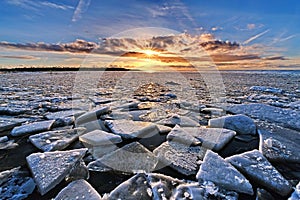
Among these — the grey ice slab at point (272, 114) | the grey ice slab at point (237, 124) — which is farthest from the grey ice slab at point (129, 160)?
the grey ice slab at point (272, 114)

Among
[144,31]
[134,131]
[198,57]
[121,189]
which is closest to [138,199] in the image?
[121,189]

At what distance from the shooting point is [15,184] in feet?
3.88

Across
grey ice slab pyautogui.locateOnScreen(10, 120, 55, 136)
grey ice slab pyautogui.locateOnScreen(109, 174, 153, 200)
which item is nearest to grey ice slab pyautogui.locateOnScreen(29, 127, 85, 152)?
grey ice slab pyautogui.locateOnScreen(10, 120, 55, 136)

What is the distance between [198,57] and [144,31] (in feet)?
5.20

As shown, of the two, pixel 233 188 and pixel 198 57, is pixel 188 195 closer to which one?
pixel 233 188

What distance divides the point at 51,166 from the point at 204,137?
1372 mm

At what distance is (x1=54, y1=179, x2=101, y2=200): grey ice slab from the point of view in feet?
3.47

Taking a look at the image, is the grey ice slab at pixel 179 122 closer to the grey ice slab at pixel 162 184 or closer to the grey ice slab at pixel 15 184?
the grey ice slab at pixel 162 184

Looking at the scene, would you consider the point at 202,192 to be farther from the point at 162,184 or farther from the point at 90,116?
the point at 90,116

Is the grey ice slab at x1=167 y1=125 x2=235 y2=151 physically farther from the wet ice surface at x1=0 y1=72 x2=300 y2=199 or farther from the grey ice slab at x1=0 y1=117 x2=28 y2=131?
the grey ice slab at x1=0 y1=117 x2=28 y2=131

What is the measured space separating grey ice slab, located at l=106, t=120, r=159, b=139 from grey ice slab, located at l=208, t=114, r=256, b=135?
771 mm

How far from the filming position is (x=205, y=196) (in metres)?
1.09

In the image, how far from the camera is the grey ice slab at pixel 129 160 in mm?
1361

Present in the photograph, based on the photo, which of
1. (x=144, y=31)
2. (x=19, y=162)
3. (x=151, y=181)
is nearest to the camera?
(x=151, y=181)
